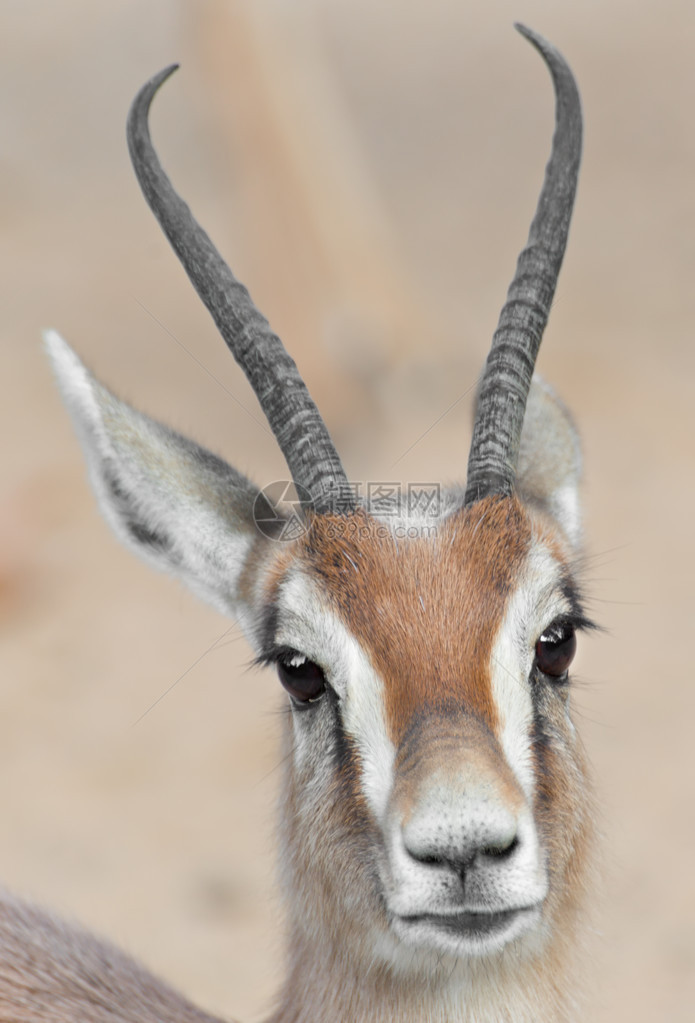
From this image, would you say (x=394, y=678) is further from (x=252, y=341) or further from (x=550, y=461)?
(x=550, y=461)

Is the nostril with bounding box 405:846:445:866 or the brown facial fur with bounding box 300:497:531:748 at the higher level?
the brown facial fur with bounding box 300:497:531:748

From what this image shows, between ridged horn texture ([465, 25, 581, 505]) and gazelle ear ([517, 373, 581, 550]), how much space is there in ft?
1.69

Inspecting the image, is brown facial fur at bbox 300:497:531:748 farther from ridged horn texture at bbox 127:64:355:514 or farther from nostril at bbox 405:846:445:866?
nostril at bbox 405:846:445:866

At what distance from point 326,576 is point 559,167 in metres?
1.73

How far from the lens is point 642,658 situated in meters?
9.90

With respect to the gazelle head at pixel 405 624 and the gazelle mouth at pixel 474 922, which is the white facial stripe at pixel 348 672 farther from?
the gazelle mouth at pixel 474 922

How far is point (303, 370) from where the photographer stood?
43.6 ft

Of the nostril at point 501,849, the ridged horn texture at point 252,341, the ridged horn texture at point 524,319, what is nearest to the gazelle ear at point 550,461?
the ridged horn texture at point 524,319

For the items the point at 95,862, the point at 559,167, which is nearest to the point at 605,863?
the point at 559,167

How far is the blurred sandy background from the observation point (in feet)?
26.7

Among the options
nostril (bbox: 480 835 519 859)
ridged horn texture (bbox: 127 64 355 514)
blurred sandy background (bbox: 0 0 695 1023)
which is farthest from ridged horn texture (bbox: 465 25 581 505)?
nostril (bbox: 480 835 519 859)

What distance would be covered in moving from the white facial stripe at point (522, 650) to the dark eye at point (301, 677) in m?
0.59

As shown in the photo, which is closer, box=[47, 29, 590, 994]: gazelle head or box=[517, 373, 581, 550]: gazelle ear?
box=[47, 29, 590, 994]: gazelle head

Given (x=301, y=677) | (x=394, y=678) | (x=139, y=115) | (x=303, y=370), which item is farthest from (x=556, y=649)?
(x=303, y=370)
